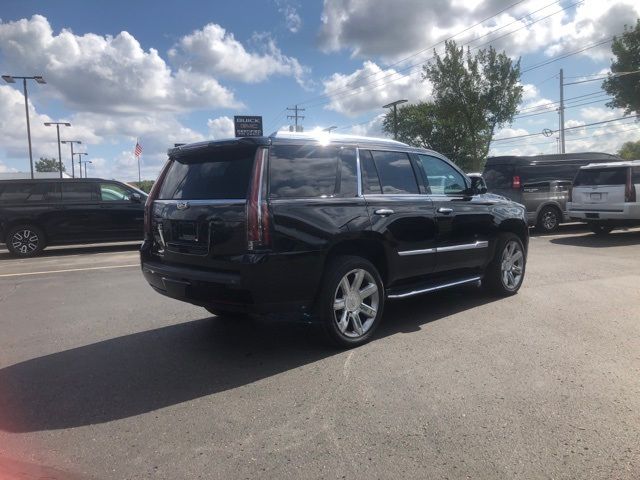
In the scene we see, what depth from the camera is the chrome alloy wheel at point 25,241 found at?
12.4 meters

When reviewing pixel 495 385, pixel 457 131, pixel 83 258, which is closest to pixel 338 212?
pixel 495 385

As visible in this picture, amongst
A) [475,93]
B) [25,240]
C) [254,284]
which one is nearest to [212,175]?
[254,284]

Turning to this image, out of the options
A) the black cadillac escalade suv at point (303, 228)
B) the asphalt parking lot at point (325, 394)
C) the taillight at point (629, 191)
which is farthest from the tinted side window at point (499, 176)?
the black cadillac escalade suv at point (303, 228)

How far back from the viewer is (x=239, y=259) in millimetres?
3975

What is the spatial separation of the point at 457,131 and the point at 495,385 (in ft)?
109

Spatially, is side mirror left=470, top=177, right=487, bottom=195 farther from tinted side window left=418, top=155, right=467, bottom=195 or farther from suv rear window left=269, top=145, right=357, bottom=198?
suv rear window left=269, top=145, right=357, bottom=198

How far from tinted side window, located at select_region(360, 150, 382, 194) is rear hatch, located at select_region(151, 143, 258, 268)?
1.18 metres

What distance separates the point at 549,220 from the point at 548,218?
0.23 feet

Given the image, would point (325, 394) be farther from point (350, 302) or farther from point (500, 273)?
point (500, 273)

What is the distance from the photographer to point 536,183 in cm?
1459

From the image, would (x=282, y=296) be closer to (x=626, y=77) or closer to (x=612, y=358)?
(x=612, y=358)

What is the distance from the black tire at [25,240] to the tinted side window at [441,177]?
10.5 meters

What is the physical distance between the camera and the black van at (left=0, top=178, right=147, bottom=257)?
1239 centimetres

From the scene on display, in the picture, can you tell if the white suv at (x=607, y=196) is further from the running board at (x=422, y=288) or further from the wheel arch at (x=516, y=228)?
the running board at (x=422, y=288)
